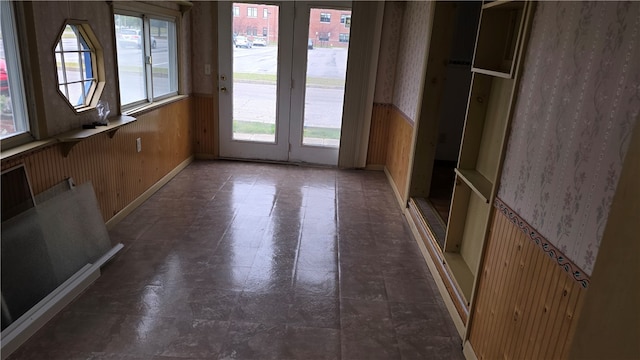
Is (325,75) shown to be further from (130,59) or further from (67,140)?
(67,140)

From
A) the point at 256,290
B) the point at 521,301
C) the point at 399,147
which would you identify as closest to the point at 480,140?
the point at 521,301

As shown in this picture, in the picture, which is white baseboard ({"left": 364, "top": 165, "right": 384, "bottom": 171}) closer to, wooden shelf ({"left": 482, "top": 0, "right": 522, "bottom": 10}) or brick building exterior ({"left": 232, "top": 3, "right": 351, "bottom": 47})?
brick building exterior ({"left": 232, "top": 3, "right": 351, "bottom": 47})

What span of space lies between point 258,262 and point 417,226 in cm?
138

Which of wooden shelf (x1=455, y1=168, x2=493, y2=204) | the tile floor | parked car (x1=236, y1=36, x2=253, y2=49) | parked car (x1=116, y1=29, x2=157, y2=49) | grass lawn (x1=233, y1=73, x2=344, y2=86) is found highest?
parked car (x1=236, y1=36, x2=253, y2=49)

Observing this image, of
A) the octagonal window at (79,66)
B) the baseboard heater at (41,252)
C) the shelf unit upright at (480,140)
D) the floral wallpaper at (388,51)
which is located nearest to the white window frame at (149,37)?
the octagonal window at (79,66)

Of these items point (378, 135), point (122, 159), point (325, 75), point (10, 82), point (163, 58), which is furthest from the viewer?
point (378, 135)

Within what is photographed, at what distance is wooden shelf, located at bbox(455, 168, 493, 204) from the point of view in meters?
2.19

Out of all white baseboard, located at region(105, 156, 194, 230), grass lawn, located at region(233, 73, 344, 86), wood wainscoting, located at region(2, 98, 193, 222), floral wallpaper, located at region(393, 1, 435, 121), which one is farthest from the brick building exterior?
white baseboard, located at region(105, 156, 194, 230)

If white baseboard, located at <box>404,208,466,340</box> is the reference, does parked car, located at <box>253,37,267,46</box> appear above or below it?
above

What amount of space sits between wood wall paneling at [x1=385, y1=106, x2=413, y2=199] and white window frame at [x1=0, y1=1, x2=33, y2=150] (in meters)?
2.98

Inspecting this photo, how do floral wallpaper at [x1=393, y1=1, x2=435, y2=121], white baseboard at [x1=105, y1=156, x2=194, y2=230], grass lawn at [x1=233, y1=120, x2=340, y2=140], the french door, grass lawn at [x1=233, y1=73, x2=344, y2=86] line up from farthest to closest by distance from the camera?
grass lawn at [x1=233, y1=120, x2=340, y2=140] → grass lawn at [x1=233, y1=73, x2=344, y2=86] → the french door → floral wallpaper at [x1=393, y1=1, x2=435, y2=121] → white baseboard at [x1=105, y1=156, x2=194, y2=230]

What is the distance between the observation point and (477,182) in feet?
7.97

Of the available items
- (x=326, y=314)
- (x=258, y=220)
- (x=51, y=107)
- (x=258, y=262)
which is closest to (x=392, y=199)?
(x=258, y=220)

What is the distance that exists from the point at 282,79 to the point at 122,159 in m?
2.25
